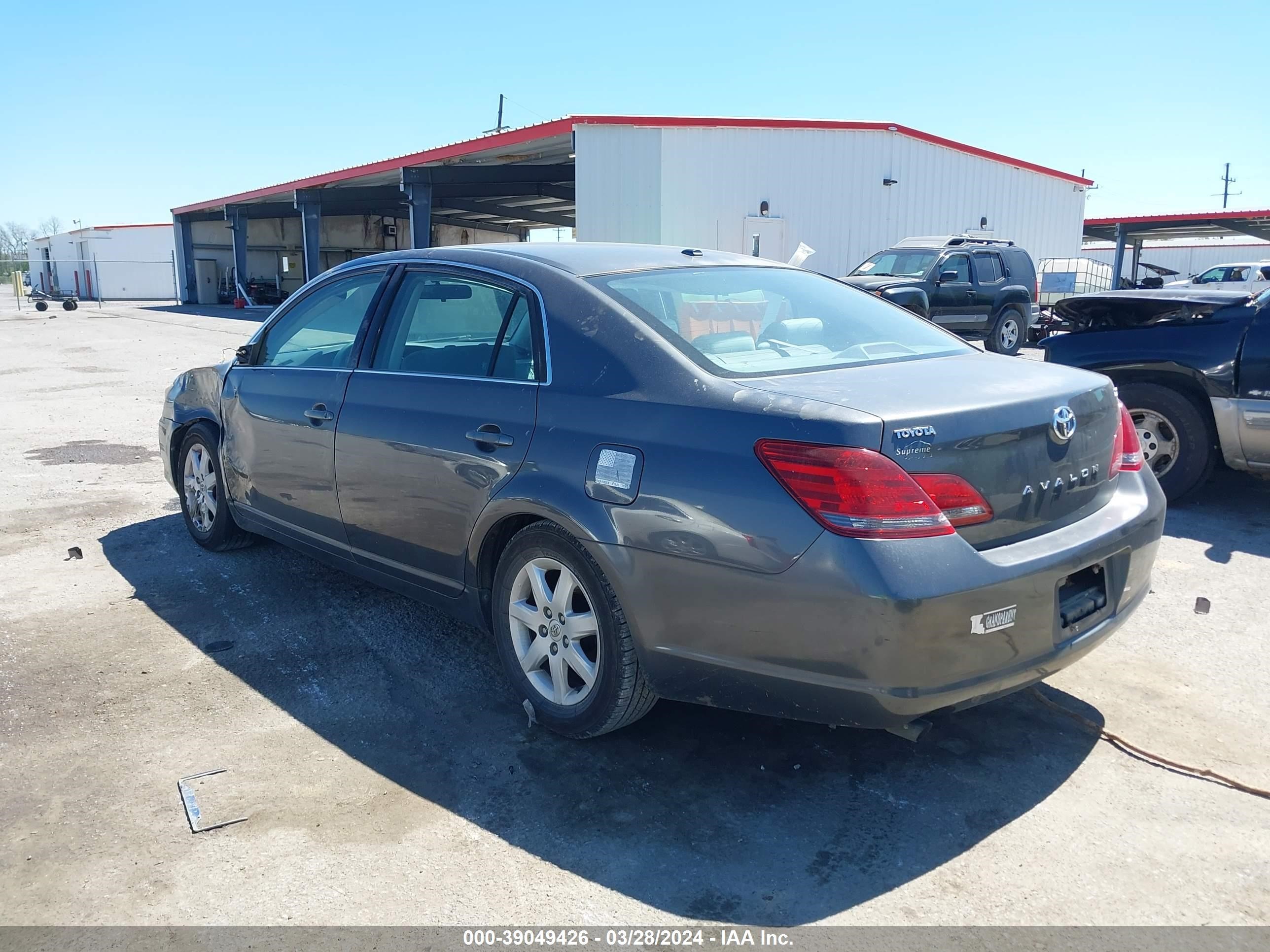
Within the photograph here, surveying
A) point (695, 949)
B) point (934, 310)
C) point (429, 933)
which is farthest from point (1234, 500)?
point (934, 310)

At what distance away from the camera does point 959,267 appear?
54.2ft

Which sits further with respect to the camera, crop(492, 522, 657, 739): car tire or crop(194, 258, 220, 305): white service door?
crop(194, 258, 220, 305): white service door

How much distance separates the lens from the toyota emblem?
116 inches

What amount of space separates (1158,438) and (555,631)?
483cm

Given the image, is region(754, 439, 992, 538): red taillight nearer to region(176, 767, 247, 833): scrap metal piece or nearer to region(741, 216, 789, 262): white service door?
region(176, 767, 247, 833): scrap metal piece

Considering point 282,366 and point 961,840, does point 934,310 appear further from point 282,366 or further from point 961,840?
point 961,840

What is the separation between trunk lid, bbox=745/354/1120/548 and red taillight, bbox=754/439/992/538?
0.20ft

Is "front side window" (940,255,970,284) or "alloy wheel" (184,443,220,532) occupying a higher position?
"front side window" (940,255,970,284)

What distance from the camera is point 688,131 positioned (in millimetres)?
19719

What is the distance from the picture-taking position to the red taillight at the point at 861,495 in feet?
8.44

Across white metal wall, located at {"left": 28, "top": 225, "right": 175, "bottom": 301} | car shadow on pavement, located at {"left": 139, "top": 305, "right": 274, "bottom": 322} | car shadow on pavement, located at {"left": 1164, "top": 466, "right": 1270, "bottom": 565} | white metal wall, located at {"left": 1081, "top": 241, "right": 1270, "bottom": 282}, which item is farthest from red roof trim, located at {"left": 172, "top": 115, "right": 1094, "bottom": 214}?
white metal wall, located at {"left": 28, "top": 225, "right": 175, "bottom": 301}

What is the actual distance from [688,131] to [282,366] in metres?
16.6

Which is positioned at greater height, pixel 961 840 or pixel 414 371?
pixel 414 371

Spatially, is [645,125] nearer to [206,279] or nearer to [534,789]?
[534,789]
